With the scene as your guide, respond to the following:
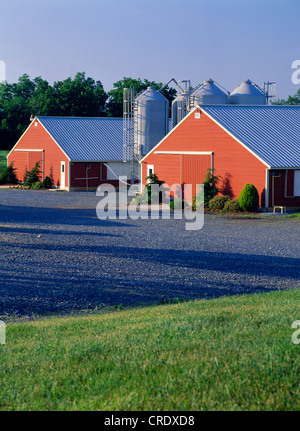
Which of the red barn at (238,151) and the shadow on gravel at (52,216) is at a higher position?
the red barn at (238,151)

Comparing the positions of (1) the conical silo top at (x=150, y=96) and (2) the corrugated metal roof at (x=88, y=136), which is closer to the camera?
(1) the conical silo top at (x=150, y=96)

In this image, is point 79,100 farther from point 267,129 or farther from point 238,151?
point 238,151

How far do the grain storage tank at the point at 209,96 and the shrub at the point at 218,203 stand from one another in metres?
12.3

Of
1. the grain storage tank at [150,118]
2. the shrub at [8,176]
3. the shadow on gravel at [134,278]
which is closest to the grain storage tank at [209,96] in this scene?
the grain storage tank at [150,118]

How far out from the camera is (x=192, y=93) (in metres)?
44.7

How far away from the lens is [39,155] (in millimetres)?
51969

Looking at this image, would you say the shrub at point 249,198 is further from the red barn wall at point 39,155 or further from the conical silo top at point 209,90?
the red barn wall at point 39,155

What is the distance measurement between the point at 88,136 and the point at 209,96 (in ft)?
41.9

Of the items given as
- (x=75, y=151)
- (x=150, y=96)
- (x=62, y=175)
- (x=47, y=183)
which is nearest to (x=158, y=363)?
(x=150, y=96)

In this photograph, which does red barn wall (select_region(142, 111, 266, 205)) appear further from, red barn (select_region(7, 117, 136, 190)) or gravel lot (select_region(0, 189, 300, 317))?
red barn (select_region(7, 117, 136, 190))

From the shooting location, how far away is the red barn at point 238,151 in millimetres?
31625

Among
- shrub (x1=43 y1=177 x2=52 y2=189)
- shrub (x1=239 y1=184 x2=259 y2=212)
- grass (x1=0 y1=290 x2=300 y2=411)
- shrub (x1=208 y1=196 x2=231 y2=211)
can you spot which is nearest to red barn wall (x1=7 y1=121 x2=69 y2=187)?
shrub (x1=43 y1=177 x2=52 y2=189)

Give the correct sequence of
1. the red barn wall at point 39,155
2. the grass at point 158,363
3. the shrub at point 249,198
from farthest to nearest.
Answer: the red barn wall at point 39,155 < the shrub at point 249,198 < the grass at point 158,363

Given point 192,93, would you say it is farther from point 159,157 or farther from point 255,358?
point 255,358
